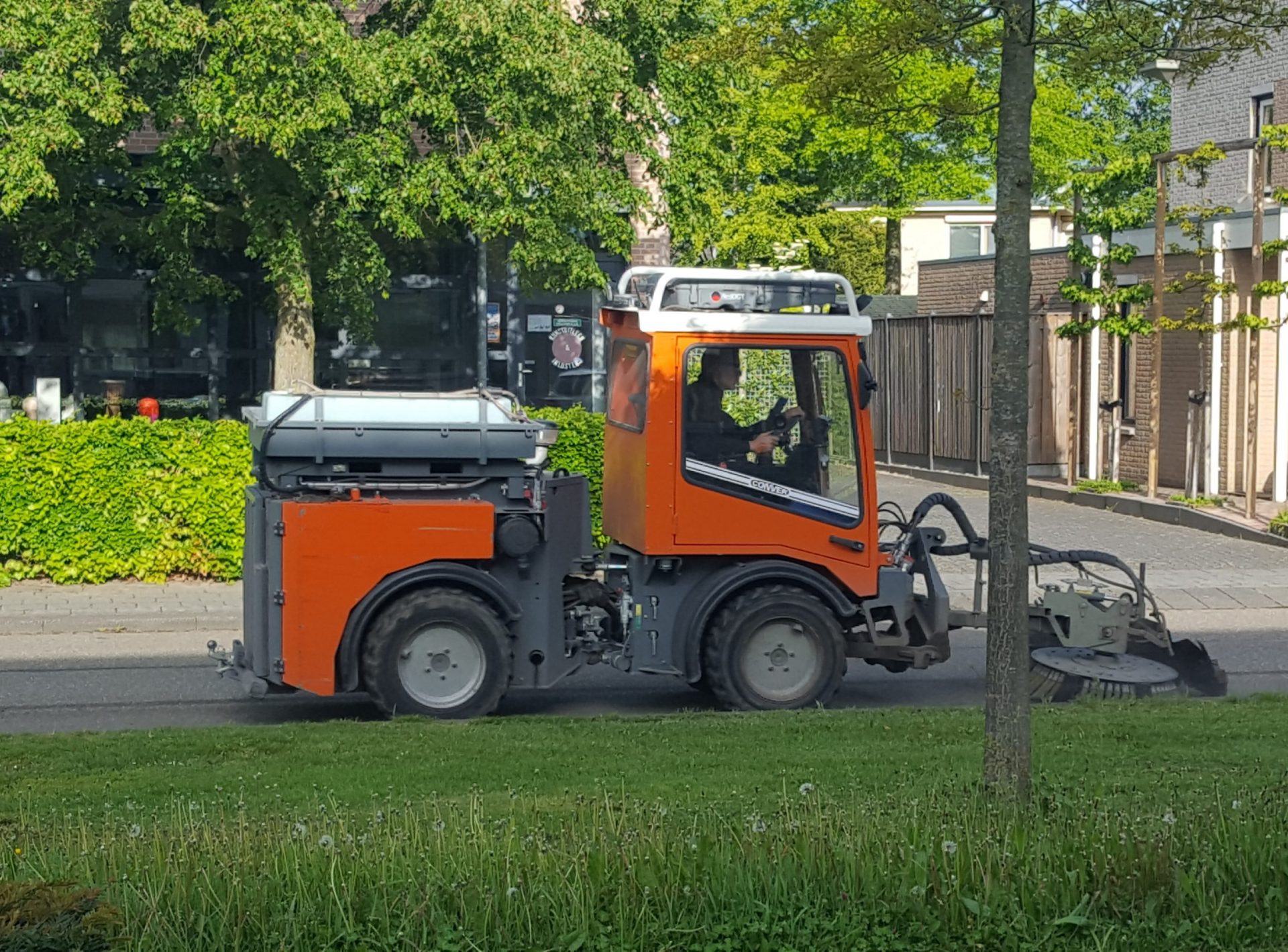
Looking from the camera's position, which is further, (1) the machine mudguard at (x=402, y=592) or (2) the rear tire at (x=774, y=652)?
(2) the rear tire at (x=774, y=652)

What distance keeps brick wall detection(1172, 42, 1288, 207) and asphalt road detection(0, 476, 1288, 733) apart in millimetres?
12088

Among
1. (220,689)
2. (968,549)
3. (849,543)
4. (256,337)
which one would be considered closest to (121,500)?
(220,689)

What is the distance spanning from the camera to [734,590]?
32.2ft

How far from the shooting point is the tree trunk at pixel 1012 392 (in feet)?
19.4

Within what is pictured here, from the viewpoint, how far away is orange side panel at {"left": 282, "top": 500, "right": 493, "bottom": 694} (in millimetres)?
9336

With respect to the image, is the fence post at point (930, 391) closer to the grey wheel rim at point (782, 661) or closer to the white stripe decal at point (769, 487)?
the white stripe decal at point (769, 487)

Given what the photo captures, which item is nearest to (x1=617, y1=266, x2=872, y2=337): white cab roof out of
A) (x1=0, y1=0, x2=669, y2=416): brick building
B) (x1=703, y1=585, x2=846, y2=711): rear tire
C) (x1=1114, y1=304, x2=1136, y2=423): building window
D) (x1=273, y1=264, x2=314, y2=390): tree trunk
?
(x1=703, y1=585, x2=846, y2=711): rear tire

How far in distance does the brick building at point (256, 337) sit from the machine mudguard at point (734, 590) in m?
13.5

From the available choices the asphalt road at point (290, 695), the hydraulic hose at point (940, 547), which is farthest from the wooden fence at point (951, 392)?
the hydraulic hose at point (940, 547)

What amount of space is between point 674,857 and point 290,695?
18.7 ft

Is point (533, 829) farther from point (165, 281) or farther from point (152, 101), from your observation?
point (165, 281)

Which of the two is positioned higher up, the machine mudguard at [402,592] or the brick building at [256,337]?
the brick building at [256,337]

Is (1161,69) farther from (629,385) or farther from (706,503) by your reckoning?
(629,385)

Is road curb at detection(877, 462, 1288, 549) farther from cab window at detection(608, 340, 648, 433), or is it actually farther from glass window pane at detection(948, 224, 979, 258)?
glass window pane at detection(948, 224, 979, 258)
